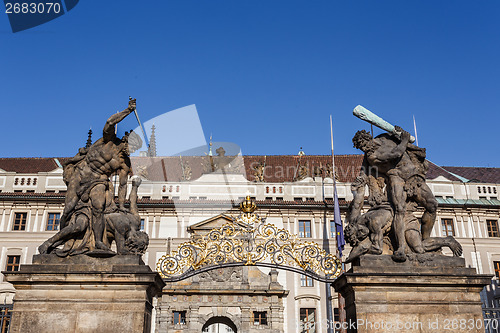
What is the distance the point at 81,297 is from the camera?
26.5 feet

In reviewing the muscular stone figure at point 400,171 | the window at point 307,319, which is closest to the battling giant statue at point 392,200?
the muscular stone figure at point 400,171

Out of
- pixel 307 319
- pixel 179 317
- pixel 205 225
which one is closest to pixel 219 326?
pixel 179 317

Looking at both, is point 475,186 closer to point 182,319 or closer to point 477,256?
point 477,256

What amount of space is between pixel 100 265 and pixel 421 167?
18.6ft

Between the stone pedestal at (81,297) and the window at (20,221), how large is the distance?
85.0ft

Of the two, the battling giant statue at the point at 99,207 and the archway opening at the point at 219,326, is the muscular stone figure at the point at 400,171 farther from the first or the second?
the archway opening at the point at 219,326

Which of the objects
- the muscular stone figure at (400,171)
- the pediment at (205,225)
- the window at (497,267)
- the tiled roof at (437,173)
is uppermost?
the tiled roof at (437,173)

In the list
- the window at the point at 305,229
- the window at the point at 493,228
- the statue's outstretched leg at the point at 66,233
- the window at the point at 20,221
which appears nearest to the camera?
the statue's outstretched leg at the point at 66,233

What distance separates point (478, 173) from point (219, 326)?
2312cm

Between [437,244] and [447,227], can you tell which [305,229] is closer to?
[447,227]

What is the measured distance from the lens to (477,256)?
3180 centimetres

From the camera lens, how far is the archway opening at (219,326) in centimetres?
3028

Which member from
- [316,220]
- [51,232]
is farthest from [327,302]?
[51,232]

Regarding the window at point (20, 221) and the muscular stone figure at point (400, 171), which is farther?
the window at point (20, 221)
